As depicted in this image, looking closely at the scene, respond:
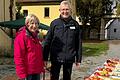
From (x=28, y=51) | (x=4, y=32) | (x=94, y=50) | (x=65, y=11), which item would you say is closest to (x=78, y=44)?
(x=65, y=11)

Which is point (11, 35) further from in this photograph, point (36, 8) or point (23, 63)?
point (36, 8)

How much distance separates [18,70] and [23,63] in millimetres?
134

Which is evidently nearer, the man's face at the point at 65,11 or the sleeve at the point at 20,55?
the sleeve at the point at 20,55

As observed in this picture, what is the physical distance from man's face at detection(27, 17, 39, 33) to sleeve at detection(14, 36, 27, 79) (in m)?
0.23

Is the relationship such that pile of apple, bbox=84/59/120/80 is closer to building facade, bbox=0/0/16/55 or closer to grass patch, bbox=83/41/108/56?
building facade, bbox=0/0/16/55

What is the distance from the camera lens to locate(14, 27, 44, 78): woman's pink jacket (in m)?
5.85

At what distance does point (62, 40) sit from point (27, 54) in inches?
36.3

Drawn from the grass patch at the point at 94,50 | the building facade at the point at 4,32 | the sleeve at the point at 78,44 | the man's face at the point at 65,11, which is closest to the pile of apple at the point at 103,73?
the sleeve at the point at 78,44

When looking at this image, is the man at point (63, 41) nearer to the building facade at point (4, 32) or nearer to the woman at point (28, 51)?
the woman at point (28, 51)

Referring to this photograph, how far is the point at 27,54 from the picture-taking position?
599 cm

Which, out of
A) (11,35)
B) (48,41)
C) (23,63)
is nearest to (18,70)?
(23,63)

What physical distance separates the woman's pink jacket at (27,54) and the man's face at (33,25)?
0.28ft

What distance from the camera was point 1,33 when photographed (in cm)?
2161

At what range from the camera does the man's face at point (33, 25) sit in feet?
19.3
